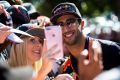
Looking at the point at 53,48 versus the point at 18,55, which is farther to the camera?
the point at 18,55

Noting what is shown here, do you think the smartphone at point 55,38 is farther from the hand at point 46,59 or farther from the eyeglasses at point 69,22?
the eyeglasses at point 69,22

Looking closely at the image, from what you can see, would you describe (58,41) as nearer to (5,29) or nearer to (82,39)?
(5,29)

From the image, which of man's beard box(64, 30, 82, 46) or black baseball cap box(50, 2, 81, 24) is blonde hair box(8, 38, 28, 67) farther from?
black baseball cap box(50, 2, 81, 24)

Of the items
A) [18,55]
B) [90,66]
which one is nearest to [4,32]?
[18,55]

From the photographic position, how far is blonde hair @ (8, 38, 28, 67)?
16.6 feet

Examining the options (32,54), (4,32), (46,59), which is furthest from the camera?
(32,54)

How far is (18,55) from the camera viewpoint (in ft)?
16.9

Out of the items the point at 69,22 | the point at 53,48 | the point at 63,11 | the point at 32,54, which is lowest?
the point at 32,54

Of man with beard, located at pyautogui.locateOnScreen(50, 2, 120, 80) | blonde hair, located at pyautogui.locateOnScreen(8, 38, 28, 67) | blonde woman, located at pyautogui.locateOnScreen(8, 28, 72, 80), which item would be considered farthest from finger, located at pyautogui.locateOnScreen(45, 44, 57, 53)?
man with beard, located at pyautogui.locateOnScreen(50, 2, 120, 80)

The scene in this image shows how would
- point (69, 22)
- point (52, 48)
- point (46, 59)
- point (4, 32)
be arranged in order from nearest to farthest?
1. point (52, 48)
2. point (46, 59)
3. point (4, 32)
4. point (69, 22)

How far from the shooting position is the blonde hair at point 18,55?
5.07 m

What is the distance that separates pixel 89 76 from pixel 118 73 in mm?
417

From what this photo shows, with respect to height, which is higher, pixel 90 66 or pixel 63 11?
pixel 63 11

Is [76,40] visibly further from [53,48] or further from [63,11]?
[53,48]
